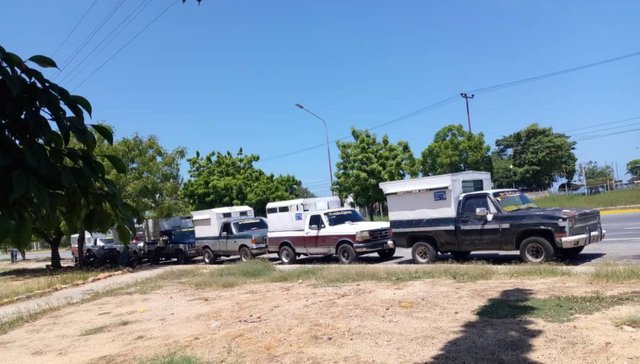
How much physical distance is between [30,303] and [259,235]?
882 centimetres

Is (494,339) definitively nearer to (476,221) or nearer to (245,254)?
(476,221)

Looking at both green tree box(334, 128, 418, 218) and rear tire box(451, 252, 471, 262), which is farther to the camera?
green tree box(334, 128, 418, 218)

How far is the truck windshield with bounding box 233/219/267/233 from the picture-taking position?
77.8 ft

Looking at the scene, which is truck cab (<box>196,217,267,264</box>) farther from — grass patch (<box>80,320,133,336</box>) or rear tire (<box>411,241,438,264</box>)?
grass patch (<box>80,320,133,336</box>)

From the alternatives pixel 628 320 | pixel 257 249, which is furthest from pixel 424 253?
pixel 628 320

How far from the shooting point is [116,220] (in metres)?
2.34

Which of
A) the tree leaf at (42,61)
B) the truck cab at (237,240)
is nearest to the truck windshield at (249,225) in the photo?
the truck cab at (237,240)

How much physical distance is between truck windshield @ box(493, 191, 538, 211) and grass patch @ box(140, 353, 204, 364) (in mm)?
9908

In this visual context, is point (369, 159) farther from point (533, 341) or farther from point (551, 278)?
point (533, 341)

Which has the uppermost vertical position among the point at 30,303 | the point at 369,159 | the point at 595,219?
the point at 369,159

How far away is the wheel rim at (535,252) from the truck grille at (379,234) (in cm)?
572

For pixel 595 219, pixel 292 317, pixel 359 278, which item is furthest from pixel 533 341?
pixel 595 219

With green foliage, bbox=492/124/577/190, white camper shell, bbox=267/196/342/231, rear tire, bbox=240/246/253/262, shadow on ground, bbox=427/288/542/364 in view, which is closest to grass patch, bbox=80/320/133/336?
shadow on ground, bbox=427/288/542/364

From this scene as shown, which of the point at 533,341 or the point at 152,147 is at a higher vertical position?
the point at 152,147
